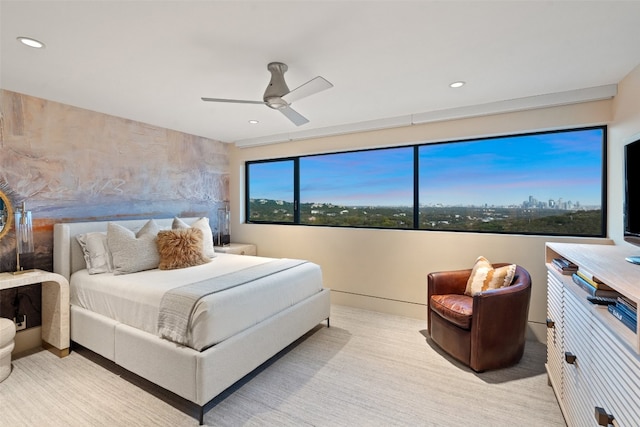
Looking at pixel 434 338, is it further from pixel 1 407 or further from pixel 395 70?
pixel 1 407

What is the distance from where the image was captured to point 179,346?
202 cm

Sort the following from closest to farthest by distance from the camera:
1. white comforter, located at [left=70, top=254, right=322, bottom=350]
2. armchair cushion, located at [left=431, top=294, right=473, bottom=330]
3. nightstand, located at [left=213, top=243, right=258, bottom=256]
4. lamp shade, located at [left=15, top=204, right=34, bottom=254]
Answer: white comforter, located at [left=70, top=254, right=322, bottom=350] < armchair cushion, located at [left=431, top=294, right=473, bottom=330] < lamp shade, located at [left=15, top=204, right=34, bottom=254] < nightstand, located at [left=213, top=243, right=258, bottom=256]

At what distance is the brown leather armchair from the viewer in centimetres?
237

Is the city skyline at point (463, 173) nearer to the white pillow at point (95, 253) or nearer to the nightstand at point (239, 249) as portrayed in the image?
the nightstand at point (239, 249)

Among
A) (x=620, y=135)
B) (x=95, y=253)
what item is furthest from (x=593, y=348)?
(x=95, y=253)

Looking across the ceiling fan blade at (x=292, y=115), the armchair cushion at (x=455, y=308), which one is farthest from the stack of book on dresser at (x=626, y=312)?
the ceiling fan blade at (x=292, y=115)

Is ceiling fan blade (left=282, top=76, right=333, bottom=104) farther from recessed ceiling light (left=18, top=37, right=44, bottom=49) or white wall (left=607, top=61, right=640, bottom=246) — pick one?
white wall (left=607, top=61, right=640, bottom=246)

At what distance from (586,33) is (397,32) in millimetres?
1188

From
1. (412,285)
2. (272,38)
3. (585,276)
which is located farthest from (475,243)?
(272,38)

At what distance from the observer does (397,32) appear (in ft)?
6.14

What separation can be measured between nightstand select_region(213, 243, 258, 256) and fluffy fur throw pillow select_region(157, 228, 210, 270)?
1.07 metres

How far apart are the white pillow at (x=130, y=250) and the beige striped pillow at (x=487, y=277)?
3.13 m

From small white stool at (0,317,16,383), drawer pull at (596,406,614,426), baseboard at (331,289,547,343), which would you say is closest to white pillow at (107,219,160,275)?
small white stool at (0,317,16,383)

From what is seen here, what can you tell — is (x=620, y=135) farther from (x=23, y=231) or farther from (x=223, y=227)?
(x=23, y=231)
